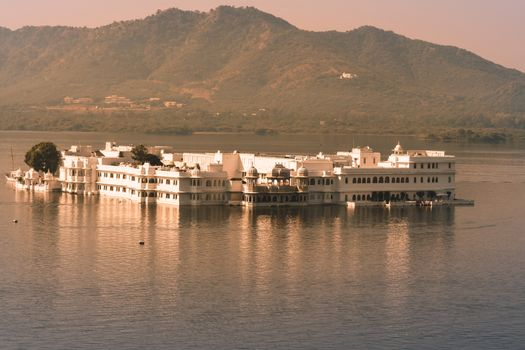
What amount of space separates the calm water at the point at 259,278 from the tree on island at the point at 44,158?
29.5 ft

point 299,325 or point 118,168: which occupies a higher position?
point 118,168

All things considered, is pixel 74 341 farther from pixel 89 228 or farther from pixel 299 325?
pixel 89 228

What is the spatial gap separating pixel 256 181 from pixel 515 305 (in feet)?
76.8

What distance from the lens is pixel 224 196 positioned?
5578 cm

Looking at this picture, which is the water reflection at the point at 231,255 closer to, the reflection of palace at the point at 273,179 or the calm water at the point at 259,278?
the calm water at the point at 259,278

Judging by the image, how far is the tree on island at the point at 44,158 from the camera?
6419 centimetres

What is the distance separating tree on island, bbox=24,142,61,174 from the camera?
64.2 meters

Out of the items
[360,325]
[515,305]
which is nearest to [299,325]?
[360,325]

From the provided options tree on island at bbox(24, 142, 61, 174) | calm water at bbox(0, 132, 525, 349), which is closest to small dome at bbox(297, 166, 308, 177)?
calm water at bbox(0, 132, 525, 349)

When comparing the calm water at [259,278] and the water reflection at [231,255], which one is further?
the water reflection at [231,255]

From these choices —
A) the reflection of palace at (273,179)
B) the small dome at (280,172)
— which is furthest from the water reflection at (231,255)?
the small dome at (280,172)

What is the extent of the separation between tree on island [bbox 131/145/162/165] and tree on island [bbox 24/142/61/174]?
4447 mm

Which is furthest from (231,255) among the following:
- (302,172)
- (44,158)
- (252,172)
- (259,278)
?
(44,158)

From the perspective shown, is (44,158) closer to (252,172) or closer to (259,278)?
(252,172)
